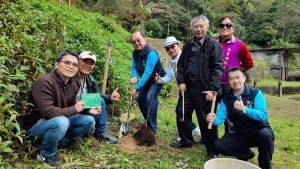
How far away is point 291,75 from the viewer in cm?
2648

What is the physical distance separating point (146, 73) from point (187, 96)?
71cm

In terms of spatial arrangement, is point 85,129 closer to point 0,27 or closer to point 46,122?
point 46,122

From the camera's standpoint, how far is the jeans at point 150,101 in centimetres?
471

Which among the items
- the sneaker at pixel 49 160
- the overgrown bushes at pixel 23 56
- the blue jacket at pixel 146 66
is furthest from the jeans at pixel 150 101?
the sneaker at pixel 49 160

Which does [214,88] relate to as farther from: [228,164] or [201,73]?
[228,164]

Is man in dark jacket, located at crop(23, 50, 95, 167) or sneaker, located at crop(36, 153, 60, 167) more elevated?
man in dark jacket, located at crop(23, 50, 95, 167)

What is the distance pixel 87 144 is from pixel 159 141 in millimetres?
1178

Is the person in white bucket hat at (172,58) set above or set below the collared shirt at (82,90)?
above

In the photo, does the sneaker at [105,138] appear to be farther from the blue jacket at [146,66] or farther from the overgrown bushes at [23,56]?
the overgrown bushes at [23,56]

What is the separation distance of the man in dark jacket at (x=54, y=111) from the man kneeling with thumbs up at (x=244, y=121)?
Result: 1.64 meters

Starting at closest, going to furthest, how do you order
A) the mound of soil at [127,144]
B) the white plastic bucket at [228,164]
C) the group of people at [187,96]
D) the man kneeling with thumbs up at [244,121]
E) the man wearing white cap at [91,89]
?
1. the white plastic bucket at [228,164]
2. the group of people at [187,96]
3. the man kneeling with thumbs up at [244,121]
4. the man wearing white cap at [91,89]
5. the mound of soil at [127,144]

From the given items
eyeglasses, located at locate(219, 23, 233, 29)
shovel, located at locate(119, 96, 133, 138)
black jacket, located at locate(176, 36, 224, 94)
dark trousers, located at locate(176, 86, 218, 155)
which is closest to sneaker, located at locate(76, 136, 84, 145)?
shovel, located at locate(119, 96, 133, 138)

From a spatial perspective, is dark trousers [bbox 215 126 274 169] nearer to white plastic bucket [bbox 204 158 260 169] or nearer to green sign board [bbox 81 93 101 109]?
white plastic bucket [bbox 204 158 260 169]

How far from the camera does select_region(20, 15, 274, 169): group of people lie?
3295mm
